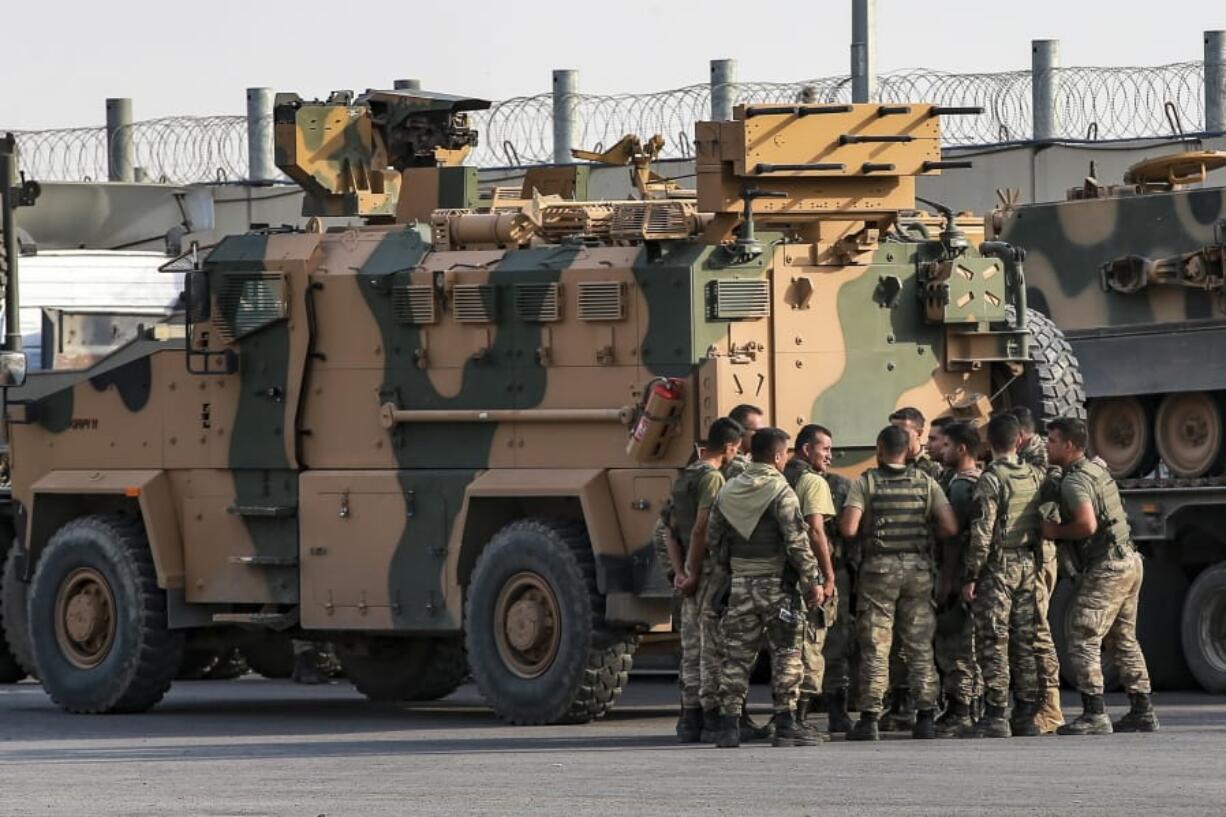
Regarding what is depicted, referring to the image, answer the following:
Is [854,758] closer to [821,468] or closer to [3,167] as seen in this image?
[821,468]

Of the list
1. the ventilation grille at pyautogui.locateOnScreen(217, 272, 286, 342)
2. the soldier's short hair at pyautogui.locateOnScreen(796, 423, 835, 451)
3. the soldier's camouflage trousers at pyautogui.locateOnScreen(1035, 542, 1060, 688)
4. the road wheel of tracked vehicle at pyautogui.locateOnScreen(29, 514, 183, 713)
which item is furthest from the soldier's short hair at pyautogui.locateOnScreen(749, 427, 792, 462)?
the road wheel of tracked vehicle at pyautogui.locateOnScreen(29, 514, 183, 713)

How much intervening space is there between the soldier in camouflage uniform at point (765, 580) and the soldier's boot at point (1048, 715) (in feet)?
4.31

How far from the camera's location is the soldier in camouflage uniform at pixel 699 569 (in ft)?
47.3

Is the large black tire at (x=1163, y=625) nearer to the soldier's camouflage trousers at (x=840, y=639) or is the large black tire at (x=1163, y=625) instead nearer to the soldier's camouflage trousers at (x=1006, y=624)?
the soldier's camouflage trousers at (x=1006, y=624)

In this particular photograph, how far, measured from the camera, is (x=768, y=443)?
46.6 ft

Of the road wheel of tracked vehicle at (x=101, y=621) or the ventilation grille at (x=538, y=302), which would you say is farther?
the road wheel of tracked vehicle at (x=101, y=621)

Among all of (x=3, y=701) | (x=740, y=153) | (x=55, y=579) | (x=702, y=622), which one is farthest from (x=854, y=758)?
(x=3, y=701)

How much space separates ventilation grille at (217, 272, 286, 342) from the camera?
1714 centimetres

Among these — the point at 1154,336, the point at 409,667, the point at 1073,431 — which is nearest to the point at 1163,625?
the point at 1154,336

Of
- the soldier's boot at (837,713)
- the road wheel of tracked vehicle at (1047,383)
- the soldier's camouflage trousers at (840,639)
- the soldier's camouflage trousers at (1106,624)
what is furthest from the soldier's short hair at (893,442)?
the road wheel of tracked vehicle at (1047,383)

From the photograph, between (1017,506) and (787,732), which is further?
(1017,506)

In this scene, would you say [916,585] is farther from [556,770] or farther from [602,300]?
[556,770]

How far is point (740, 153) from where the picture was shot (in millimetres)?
16125

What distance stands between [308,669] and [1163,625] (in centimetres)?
574
